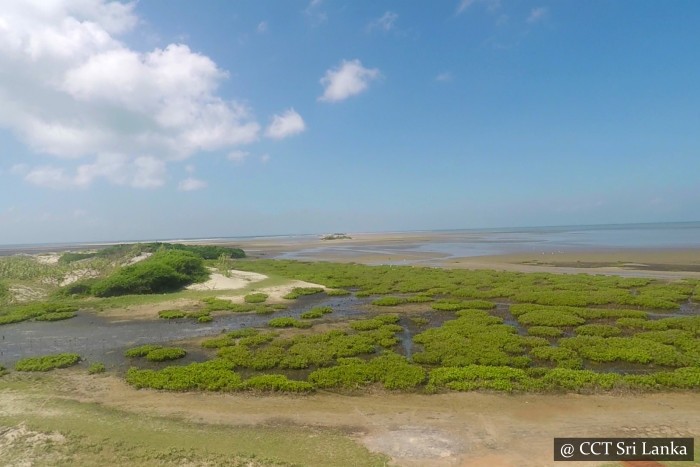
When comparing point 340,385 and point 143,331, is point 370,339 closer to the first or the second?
point 340,385

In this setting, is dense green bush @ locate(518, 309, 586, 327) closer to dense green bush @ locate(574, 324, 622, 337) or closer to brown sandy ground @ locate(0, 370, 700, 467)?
dense green bush @ locate(574, 324, 622, 337)

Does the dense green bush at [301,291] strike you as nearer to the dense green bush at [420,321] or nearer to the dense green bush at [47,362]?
the dense green bush at [420,321]

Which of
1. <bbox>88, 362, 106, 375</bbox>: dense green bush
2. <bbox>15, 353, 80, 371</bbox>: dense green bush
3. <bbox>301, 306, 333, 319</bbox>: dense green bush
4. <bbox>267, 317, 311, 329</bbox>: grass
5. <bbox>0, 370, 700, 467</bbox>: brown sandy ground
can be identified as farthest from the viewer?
<bbox>301, 306, 333, 319</bbox>: dense green bush

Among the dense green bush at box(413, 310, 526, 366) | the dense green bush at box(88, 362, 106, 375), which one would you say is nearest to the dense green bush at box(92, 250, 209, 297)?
the dense green bush at box(88, 362, 106, 375)

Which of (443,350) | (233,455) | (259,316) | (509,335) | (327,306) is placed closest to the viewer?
(233,455)

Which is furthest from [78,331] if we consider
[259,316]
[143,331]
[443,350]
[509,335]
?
[509,335]

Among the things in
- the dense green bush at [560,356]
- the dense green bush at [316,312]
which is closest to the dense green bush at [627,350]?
the dense green bush at [560,356]
